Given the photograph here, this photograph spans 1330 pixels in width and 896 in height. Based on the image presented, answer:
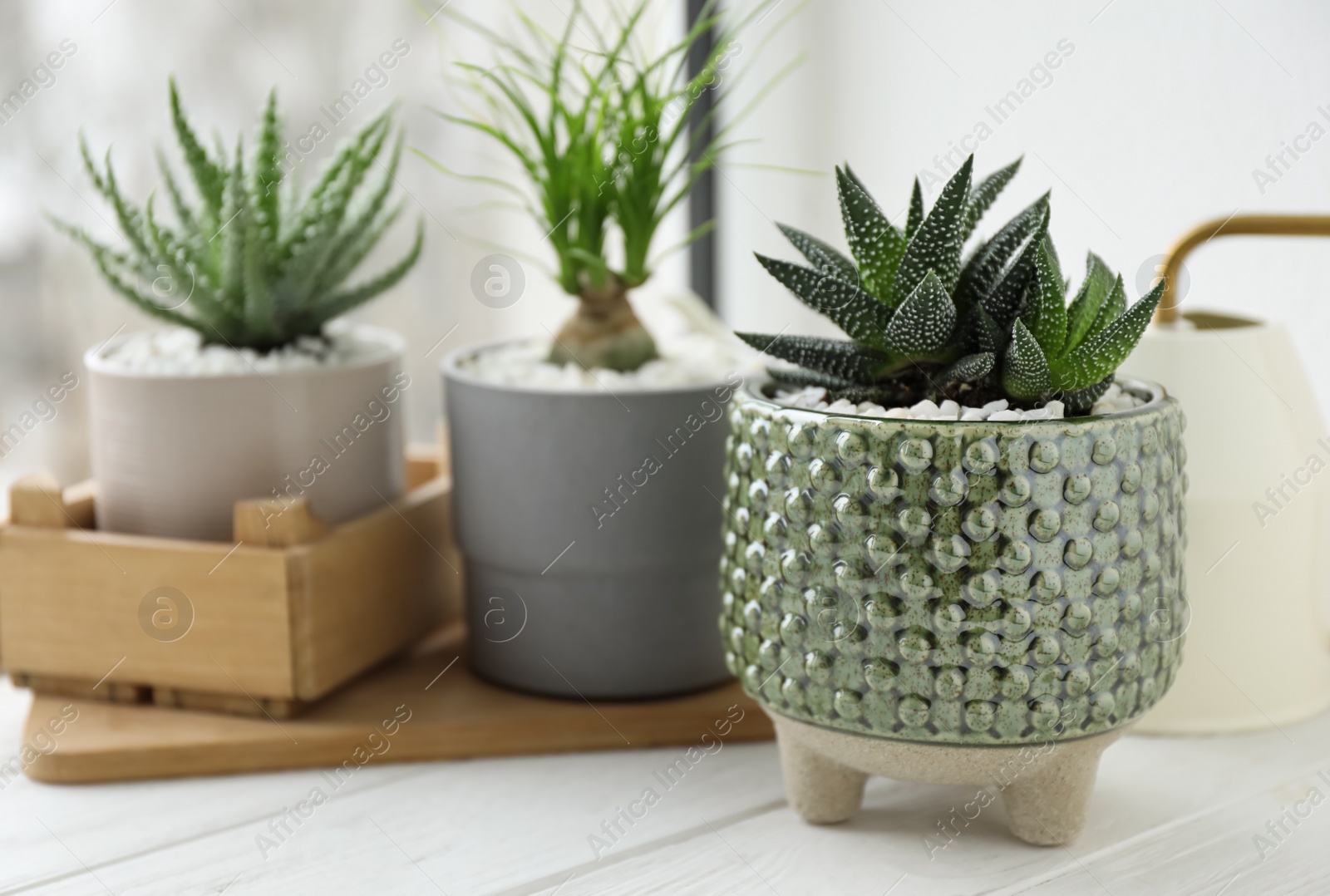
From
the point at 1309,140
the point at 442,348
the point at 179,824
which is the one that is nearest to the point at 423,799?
the point at 179,824

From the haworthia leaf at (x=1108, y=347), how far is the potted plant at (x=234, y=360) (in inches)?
17.1

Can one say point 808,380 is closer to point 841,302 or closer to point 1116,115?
point 841,302

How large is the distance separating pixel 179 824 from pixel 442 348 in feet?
3.02

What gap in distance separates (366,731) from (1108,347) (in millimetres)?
455

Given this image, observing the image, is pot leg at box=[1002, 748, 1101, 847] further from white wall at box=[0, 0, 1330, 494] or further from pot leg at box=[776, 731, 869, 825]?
white wall at box=[0, 0, 1330, 494]

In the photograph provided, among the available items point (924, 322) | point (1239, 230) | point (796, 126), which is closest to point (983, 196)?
point (924, 322)

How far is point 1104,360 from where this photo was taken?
1.68 feet

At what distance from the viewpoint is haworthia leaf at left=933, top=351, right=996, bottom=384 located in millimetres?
519

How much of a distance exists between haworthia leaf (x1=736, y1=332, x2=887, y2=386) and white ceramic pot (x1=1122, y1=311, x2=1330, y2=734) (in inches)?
8.2

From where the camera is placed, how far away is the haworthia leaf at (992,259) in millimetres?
551

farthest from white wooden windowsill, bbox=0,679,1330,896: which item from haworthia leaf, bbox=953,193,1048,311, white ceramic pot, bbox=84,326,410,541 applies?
haworthia leaf, bbox=953,193,1048,311

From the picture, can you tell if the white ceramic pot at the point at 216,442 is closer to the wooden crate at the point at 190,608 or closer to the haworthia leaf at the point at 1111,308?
the wooden crate at the point at 190,608

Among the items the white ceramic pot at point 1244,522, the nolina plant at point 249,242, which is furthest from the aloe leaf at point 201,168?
the white ceramic pot at point 1244,522

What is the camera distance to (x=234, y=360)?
0.73m
